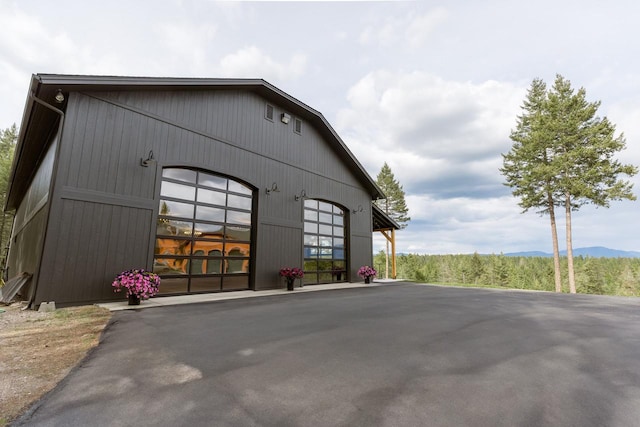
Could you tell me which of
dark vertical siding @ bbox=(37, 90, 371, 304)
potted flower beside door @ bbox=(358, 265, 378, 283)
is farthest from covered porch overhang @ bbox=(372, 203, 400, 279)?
dark vertical siding @ bbox=(37, 90, 371, 304)

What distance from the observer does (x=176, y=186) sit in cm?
766

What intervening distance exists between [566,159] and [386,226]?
10348 millimetres

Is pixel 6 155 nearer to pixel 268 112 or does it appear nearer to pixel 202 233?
pixel 268 112

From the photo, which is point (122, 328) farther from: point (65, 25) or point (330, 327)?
point (65, 25)

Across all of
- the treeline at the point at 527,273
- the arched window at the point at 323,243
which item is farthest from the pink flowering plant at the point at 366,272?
the treeline at the point at 527,273

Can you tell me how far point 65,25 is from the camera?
7.38m

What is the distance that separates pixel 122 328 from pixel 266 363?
102 inches

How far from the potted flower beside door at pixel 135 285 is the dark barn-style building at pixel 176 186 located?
0.42 meters

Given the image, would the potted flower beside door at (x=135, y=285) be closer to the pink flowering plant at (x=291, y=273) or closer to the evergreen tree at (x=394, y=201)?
the pink flowering plant at (x=291, y=273)

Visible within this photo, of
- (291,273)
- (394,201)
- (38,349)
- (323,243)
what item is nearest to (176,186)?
(291,273)

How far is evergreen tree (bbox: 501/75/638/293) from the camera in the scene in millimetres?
14430

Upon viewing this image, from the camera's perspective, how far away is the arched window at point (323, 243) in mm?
11227

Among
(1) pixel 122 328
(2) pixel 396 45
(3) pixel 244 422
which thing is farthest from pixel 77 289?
(2) pixel 396 45

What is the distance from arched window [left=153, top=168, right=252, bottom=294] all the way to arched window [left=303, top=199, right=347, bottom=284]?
2.73m
